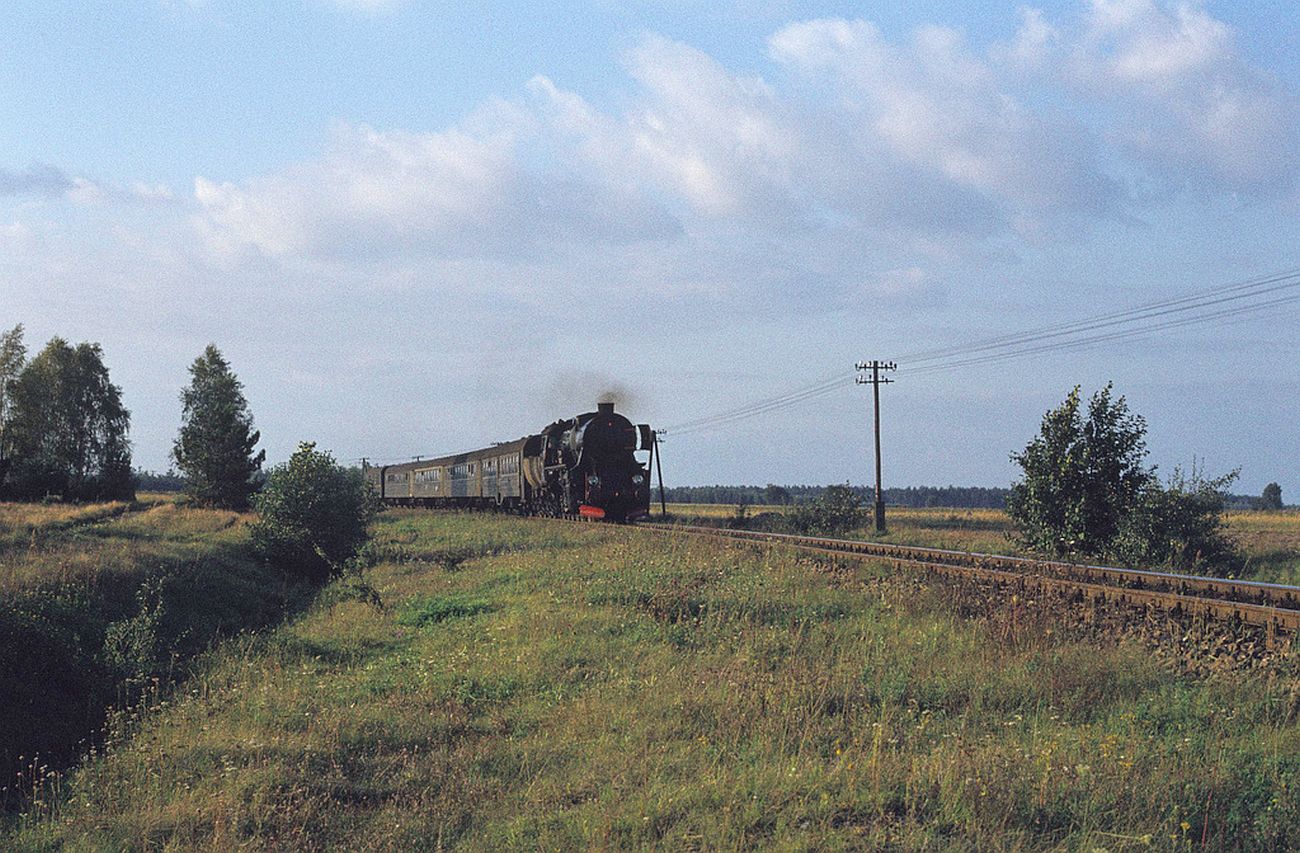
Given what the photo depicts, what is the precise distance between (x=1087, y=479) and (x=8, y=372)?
222 feet

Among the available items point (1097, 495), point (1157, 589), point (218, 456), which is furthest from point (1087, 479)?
point (218, 456)

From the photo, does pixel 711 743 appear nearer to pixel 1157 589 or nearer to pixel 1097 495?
pixel 1157 589

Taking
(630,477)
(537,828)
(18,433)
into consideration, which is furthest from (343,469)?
(18,433)

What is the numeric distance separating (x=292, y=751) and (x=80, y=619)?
32.4 feet

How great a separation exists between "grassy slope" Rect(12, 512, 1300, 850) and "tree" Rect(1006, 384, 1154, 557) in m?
10.4

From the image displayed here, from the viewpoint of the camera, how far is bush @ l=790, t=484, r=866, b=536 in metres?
37.7

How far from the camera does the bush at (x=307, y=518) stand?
2927 centimetres

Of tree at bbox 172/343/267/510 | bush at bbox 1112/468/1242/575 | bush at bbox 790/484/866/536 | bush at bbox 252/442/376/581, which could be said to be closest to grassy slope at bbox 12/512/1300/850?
bush at bbox 1112/468/1242/575

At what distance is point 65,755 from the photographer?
1205 cm

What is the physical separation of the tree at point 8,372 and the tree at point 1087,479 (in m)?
64.1

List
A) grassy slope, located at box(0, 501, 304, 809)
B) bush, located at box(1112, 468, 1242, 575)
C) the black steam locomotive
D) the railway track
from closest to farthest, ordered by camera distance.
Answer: the railway track, grassy slope, located at box(0, 501, 304, 809), bush, located at box(1112, 468, 1242, 575), the black steam locomotive

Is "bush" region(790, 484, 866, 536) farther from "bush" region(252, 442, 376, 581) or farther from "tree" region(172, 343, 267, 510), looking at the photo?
"tree" region(172, 343, 267, 510)

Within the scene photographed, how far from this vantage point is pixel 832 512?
3819 centimetres

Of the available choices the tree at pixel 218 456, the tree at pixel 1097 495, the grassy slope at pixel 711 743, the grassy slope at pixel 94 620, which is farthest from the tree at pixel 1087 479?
the tree at pixel 218 456
